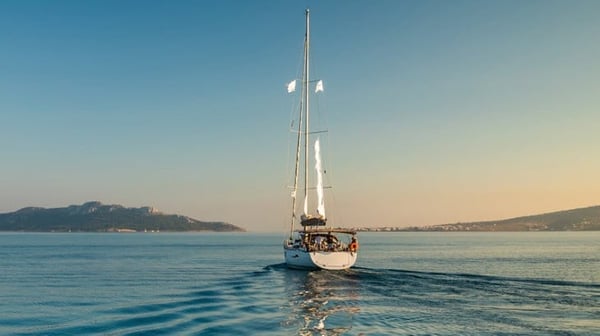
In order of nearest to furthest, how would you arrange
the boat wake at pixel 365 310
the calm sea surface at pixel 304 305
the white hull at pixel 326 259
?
the boat wake at pixel 365 310 → the calm sea surface at pixel 304 305 → the white hull at pixel 326 259

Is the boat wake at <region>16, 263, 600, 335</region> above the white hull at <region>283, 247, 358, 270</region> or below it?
below

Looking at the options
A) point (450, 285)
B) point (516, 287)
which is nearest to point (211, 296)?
point (450, 285)

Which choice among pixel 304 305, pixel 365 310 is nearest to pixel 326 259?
pixel 304 305

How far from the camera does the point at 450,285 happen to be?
4712 centimetres

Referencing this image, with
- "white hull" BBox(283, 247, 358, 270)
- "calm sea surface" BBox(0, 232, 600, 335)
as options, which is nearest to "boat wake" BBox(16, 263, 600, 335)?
"calm sea surface" BBox(0, 232, 600, 335)

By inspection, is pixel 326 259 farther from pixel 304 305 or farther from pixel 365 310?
pixel 365 310

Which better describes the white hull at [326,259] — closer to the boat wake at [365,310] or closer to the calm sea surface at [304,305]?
the calm sea surface at [304,305]

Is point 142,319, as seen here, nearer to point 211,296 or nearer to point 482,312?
point 211,296

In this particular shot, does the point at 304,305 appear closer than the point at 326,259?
Yes

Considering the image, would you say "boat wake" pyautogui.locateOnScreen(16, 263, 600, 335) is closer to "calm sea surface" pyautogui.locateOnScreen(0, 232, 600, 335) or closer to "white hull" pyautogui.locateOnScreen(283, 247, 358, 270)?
"calm sea surface" pyautogui.locateOnScreen(0, 232, 600, 335)

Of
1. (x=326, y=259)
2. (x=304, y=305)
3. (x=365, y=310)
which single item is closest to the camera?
(x=365, y=310)

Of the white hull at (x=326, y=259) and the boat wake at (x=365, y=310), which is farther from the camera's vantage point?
the white hull at (x=326, y=259)

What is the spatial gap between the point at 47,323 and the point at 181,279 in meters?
24.9

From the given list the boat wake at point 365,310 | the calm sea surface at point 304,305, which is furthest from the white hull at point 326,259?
the boat wake at point 365,310
